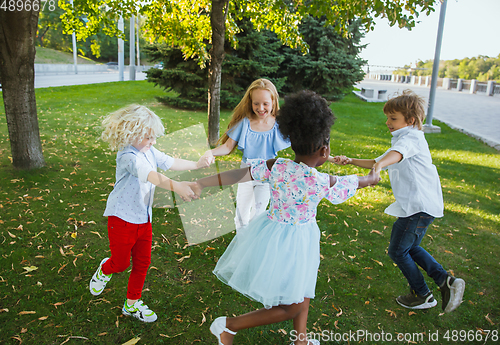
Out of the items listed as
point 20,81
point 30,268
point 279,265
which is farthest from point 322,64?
point 279,265

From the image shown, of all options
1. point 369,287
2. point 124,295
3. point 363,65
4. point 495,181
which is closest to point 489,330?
point 369,287

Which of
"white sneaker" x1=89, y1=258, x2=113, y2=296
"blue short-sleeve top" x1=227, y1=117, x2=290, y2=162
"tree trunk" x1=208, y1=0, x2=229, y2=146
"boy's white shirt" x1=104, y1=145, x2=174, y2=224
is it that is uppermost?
"tree trunk" x1=208, y1=0, x2=229, y2=146

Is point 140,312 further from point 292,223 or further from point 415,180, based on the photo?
point 415,180

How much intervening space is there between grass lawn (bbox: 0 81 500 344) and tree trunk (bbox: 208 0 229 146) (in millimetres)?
2579

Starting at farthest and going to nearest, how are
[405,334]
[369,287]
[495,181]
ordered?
1. [495,181]
2. [369,287]
3. [405,334]

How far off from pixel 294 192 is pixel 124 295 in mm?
2031

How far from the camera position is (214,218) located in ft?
16.5

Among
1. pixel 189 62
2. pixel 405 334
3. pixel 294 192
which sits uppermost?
pixel 189 62

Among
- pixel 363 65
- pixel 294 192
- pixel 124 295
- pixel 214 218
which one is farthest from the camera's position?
pixel 363 65

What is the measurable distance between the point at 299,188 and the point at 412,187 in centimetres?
123

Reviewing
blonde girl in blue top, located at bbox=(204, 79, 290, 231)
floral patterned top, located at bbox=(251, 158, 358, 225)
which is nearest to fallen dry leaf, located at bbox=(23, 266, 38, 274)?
blonde girl in blue top, located at bbox=(204, 79, 290, 231)

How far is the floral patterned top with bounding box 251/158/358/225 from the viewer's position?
2.31 m

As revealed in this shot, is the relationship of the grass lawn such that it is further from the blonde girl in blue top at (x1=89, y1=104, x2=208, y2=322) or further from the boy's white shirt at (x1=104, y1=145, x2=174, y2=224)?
the boy's white shirt at (x1=104, y1=145, x2=174, y2=224)

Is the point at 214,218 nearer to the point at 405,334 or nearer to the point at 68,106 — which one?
the point at 405,334
